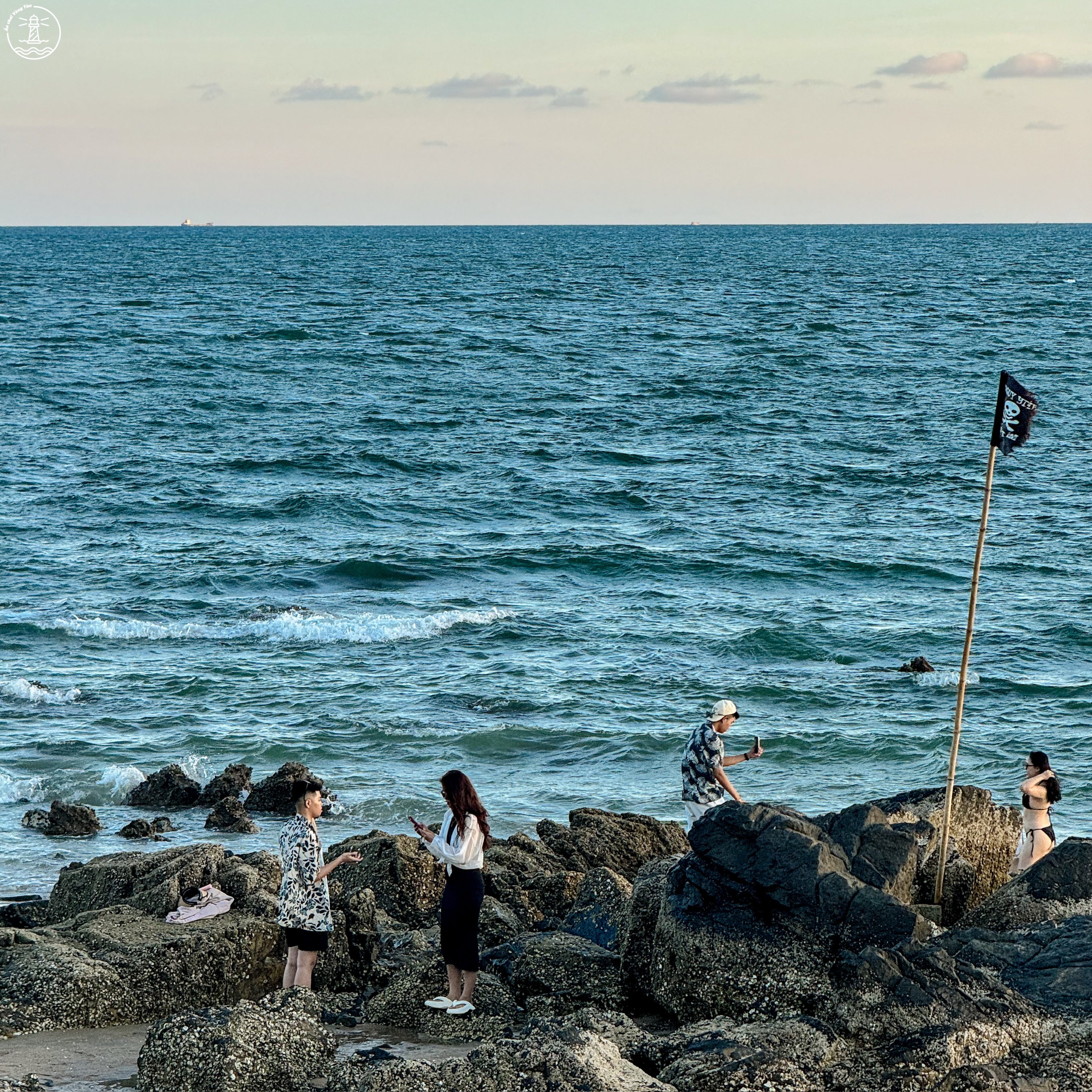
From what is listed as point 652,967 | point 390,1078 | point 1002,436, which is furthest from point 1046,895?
point 390,1078

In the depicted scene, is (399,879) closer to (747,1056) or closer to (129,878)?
(129,878)

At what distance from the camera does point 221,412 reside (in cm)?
4656

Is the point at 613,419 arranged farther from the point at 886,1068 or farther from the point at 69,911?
the point at 886,1068

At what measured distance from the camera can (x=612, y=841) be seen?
530 inches

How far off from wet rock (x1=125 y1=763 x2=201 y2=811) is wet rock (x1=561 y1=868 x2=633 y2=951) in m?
7.11

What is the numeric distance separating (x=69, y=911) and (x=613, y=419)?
34.5 metres

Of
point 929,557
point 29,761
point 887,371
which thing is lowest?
point 29,761

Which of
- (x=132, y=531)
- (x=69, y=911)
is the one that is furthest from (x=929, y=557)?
(x=69, y=911)

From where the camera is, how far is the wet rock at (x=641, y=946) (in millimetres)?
9156

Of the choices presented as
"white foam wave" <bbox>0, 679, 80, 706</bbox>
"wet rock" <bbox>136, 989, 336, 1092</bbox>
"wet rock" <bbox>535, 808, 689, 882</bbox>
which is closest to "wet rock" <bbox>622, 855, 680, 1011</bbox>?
"wet rock" <bbox>136, 989, 336, 1092</bbox>

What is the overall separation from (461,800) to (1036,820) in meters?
5.12

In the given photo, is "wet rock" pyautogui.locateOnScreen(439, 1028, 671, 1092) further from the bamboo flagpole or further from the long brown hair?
the bamboo flagpole

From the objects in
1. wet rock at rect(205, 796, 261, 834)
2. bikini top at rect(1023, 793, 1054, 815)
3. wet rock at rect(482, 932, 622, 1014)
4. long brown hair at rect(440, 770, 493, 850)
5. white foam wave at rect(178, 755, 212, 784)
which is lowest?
white foam wave at rect(178, 755, 212, 784)

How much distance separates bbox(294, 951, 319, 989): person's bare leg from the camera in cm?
936
